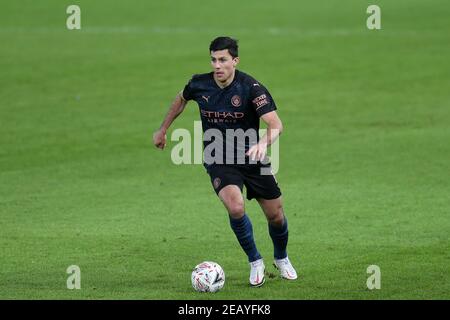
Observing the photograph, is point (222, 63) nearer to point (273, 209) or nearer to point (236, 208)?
point (236, 208)

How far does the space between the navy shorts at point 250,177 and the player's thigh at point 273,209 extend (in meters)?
0.06

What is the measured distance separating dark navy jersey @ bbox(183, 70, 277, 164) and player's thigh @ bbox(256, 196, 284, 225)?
56 cm

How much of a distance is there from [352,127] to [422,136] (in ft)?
6.15

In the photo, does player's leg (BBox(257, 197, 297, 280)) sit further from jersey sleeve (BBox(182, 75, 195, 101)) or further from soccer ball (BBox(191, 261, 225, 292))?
jersey sleeve (BBox(182, 75, 195, 101))

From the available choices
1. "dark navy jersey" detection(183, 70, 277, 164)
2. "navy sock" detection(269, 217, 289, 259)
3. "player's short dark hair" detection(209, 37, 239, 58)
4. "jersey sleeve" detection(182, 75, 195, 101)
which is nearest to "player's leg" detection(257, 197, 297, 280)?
"navy sock" detection(269, 217, 289, 259)

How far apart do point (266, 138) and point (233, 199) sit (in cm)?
82

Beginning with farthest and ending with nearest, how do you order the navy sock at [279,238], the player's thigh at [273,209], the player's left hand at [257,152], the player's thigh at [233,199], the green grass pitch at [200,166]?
the green grass pitch at [200,166] < the navy sock at [279,238] < the player's thigh at [273,209] < the player's thigh at [233,199] < the player's left hand at [257,152]

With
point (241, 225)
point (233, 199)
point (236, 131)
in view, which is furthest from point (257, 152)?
point (241, 225)

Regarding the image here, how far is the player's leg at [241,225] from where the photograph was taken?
11547 mm

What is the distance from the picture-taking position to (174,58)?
31.5m

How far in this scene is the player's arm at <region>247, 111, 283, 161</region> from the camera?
36.2ft

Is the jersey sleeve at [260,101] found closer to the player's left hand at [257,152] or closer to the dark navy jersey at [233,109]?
the dark navy jersey at [233,109]

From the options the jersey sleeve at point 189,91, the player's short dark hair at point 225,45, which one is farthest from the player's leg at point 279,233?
the player's short dark hair at point 225,45
